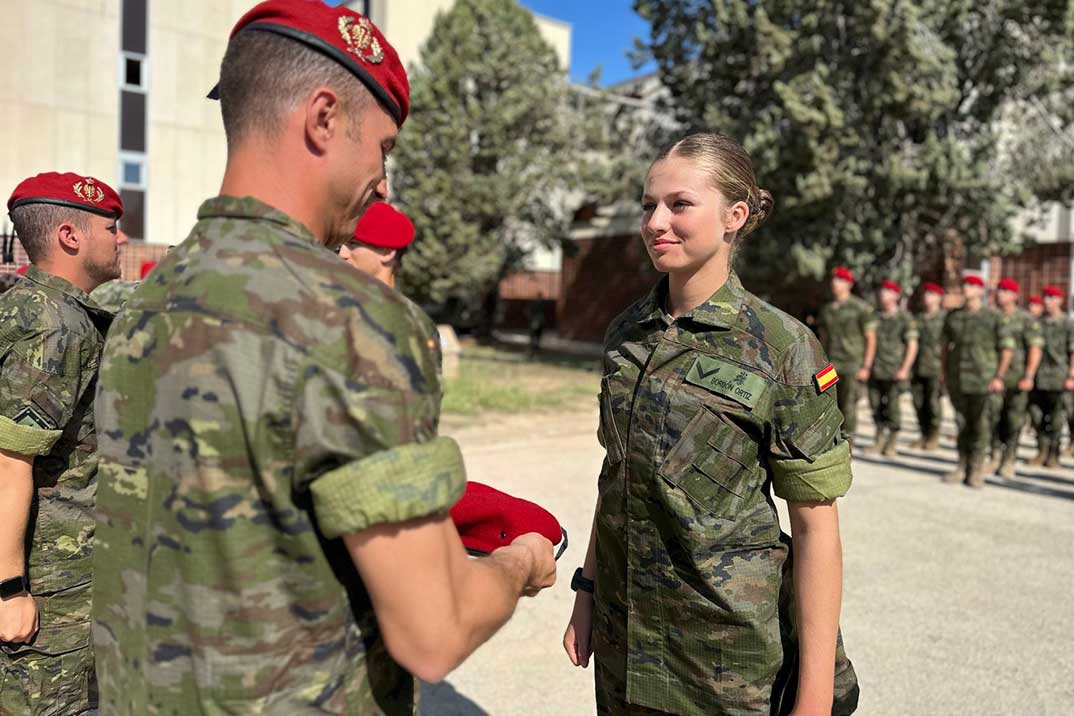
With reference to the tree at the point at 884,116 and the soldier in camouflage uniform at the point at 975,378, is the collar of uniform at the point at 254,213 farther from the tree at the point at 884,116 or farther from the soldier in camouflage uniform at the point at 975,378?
the tree at the point at 884,116

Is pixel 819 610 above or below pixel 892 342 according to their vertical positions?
below

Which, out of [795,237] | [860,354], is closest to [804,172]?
[795,237]

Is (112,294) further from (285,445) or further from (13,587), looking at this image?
(285,445)

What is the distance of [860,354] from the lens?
9406 mm

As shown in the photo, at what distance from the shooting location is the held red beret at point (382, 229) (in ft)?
9.41

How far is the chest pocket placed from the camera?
1.75 m

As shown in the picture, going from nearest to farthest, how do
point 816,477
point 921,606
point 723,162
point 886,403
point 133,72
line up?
point 816,477, point 723,162, point 921,606, point 886,403, point 133,72

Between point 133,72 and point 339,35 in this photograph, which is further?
point 133,72

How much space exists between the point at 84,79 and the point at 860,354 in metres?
15.8

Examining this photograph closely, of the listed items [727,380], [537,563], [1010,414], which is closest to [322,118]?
[537,563]

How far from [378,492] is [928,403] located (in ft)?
32.5

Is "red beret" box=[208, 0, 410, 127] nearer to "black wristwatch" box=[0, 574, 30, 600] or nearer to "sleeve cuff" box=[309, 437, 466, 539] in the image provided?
"sleeve cuff" box=[309, 437, 466, 539]

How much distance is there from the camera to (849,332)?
9.45 meters

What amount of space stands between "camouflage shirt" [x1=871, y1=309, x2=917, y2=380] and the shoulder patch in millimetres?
8585
